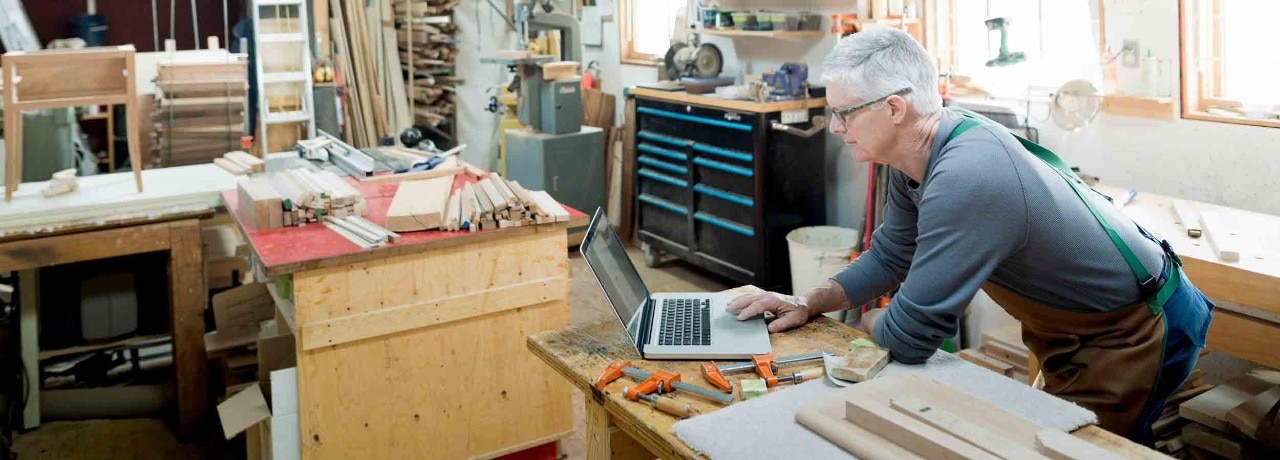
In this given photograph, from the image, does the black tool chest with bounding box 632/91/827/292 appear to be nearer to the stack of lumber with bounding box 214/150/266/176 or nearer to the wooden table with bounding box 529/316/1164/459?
the stack of lumber with bounding box 214/150/266/176

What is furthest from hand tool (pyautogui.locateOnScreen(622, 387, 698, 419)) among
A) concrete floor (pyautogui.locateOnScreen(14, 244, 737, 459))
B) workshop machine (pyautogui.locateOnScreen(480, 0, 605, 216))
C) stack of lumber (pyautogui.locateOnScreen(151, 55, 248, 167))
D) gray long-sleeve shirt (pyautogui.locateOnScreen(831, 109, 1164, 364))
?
workshop machine (pyautogui.locateOnScreen(480, 0, 605, 216))

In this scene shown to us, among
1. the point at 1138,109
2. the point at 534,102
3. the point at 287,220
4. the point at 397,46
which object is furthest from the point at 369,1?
the point at 1138,109

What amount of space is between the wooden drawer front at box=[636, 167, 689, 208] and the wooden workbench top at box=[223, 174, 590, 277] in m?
2.18

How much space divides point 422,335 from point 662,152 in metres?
2.60

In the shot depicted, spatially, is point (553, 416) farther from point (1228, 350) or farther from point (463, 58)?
point (463, 58)

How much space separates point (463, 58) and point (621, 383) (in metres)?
5.47

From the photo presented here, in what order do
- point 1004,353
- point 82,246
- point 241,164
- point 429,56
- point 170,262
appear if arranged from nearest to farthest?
point 82,246, point 170,262, point 1004,353, point 241,164, point 429,56

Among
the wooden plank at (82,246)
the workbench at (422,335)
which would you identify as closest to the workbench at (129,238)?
the wooden plank at (82,246)

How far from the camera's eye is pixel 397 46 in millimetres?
6477

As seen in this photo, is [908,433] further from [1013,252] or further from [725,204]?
[725,204]

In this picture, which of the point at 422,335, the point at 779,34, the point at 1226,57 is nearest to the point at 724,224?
the point at 779,34

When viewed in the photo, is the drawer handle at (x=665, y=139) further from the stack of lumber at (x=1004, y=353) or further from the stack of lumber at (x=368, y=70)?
the stack of lumber at (x=1004, y=353)

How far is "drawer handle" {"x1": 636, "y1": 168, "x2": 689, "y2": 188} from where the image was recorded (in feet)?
16.8

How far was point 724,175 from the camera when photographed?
484cm
